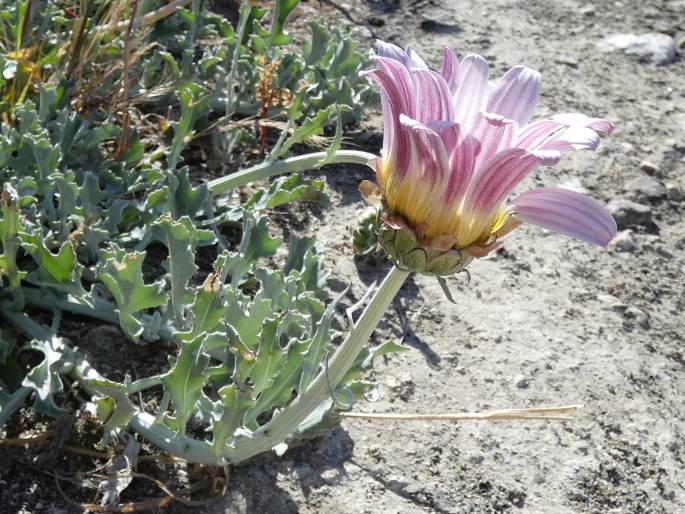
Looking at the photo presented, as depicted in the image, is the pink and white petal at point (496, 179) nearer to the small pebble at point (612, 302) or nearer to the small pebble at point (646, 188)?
the small pebble at point (612, 302)

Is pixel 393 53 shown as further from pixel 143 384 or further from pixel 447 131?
pixel 143 384

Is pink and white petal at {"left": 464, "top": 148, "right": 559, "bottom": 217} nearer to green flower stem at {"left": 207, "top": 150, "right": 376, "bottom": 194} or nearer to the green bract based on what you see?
the green bract

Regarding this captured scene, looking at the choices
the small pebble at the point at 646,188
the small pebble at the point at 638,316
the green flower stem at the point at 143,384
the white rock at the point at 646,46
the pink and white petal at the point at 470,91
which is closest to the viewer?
the pink and white petal at the point at 470,91

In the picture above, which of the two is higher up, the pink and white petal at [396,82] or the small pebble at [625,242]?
the pink and white petal at [396,82]

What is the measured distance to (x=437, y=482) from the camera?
8.22 feet

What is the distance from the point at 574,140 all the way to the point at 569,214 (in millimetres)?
125

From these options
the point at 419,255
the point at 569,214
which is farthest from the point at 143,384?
the point at 569,214

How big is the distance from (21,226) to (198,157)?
1.10m

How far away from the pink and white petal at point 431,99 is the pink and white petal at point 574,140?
0.57ft

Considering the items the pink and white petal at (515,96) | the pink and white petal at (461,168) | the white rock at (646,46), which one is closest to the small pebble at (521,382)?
the pink and white petal at (515,96)

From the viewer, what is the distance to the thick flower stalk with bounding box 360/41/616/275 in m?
1.61

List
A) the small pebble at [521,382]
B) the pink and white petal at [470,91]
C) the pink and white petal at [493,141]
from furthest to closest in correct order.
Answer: the small pebble at [521,382]
the pink and white petal at [470,91]
the pink and white petal at [493,141]

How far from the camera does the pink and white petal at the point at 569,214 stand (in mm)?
1617

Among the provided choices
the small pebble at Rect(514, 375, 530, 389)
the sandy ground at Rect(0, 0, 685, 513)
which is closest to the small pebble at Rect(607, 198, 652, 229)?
the sandy ground at Rect(0, 0, 685, 513)
